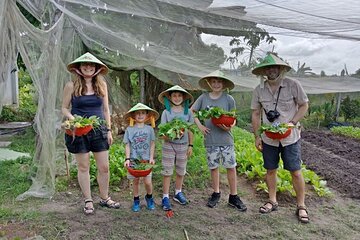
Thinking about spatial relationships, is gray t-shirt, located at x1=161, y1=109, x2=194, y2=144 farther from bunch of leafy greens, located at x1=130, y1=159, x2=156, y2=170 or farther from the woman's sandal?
the woman's sandal

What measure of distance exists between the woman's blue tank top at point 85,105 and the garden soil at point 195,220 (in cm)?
98

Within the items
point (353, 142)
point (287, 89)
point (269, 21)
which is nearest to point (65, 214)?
point (287, 89)

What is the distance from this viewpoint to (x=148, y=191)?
3.60 meters

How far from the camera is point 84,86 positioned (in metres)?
3.38

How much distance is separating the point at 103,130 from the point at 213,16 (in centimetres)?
160

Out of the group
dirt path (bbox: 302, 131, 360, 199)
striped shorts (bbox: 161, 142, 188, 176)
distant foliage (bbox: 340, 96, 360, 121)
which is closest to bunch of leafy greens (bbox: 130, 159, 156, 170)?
striped shorts (bbox: 161, 142, 188, 176)

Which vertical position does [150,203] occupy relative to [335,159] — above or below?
above

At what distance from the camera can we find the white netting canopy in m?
3.41

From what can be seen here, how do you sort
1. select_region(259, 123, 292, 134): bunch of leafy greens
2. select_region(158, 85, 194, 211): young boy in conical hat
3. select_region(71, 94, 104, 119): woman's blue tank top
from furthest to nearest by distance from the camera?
select_region(158, 85, 194, 211): young boy in conical hat < select_region(71, 94, 104, 119): woman's blue tank top < select_region(259, 123, 292, 134): bunch of leafy greens

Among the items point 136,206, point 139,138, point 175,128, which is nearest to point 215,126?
point 175,128

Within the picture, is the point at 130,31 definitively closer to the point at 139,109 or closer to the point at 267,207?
the point at 139,109

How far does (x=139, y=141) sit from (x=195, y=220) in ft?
2.99

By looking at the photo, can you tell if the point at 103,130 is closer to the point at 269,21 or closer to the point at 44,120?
the point at 44,120

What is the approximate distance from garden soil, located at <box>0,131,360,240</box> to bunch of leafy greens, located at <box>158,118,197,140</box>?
0.80m
